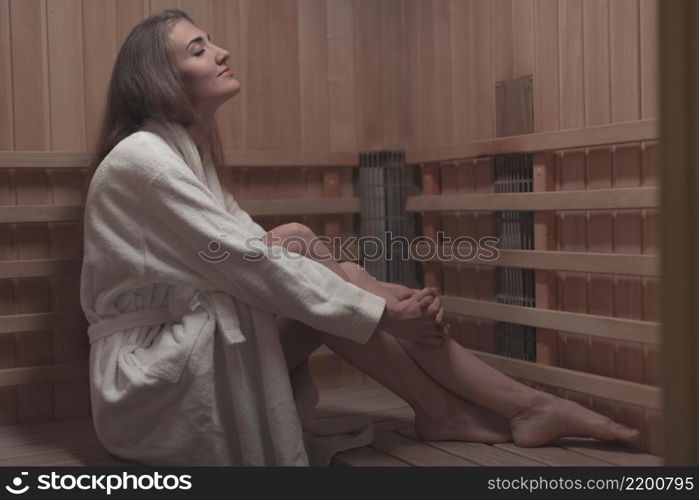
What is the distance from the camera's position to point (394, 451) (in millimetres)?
1964

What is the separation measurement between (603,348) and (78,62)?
5.11 feet

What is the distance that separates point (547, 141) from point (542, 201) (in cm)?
15

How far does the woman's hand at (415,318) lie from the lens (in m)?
1.86

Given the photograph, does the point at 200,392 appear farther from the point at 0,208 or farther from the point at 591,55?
the point at 591,55

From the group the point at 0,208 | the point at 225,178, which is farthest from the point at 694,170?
the point at 0,208

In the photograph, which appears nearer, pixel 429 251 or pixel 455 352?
pixel 455 352

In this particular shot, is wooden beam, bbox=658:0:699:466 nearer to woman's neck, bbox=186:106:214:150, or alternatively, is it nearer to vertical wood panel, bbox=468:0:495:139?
woman's neck, bbox=186:106:214:150

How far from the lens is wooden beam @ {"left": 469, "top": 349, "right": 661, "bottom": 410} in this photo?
189 cm

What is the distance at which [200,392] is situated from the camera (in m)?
1.74

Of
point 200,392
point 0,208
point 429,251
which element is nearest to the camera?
point 200,392

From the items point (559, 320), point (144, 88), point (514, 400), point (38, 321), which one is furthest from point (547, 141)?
point (38, 321)

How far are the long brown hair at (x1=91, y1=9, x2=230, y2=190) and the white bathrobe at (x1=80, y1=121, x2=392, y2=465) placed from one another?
0.46ft

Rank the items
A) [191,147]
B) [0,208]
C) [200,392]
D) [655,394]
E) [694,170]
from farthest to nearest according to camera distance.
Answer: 1. [0,208]
2. [191,147]
3. [655,394]
4. [200,392]
5. [694,170]

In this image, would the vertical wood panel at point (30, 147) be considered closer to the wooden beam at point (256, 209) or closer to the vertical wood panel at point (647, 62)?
the wooden beam at point (256, 209)
